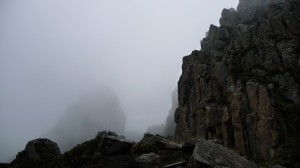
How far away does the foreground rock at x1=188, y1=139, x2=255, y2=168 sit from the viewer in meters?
18.8

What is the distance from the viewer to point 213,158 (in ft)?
Result: 64.4

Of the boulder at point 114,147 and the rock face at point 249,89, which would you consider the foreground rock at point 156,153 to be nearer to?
the boulder at point 114,147

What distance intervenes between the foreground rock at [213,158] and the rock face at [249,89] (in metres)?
11.2

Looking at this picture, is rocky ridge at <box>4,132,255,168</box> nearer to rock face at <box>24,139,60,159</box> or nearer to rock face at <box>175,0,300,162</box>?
rock face at <box>24,139,60,159</box>

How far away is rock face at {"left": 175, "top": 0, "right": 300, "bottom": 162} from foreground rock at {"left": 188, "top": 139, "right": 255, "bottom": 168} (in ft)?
36.8

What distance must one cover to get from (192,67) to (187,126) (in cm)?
2188

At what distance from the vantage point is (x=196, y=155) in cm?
1930

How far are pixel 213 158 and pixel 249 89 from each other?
4451cm

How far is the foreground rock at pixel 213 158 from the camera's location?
18.8 meters

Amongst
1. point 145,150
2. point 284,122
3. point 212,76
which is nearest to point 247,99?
point 284,122

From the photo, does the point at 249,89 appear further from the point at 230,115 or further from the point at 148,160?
the point at 148,160

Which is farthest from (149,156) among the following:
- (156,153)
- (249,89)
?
(249,89)

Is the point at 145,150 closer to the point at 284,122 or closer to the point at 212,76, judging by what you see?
the point at 284,122

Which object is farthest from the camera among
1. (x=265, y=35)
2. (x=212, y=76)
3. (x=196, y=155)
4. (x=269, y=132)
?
(x=212, y=76)
